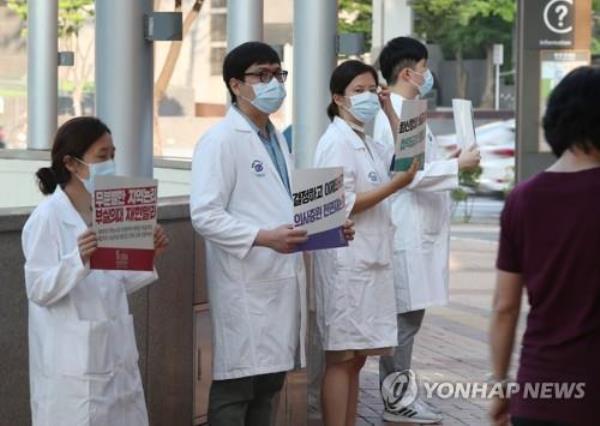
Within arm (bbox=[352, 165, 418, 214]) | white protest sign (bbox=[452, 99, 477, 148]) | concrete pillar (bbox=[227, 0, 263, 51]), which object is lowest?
arm (bbox=[352, 165, 418, 214])

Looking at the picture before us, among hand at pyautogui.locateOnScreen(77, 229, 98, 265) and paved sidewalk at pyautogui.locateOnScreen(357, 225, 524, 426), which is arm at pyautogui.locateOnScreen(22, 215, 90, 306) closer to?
hand at pyautogui.locateOnScreen(77, 229, 98, 265)

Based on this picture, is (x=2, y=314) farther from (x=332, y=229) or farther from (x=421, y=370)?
(x=421, y=370)

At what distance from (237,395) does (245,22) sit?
7.44m

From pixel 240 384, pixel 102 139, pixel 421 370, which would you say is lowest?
pixel 421 370

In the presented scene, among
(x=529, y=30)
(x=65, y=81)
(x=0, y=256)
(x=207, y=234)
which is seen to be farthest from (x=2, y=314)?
(x=65, y=81)

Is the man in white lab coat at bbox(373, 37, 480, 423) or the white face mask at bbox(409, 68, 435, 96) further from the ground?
the white face mask at bbox(409, 68, 435, 96)

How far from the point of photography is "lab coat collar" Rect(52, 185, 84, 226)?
5.49 m

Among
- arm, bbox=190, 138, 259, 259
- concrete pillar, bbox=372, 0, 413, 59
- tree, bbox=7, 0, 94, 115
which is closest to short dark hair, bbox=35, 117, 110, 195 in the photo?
arm, bbox=190, 138, 259, 259

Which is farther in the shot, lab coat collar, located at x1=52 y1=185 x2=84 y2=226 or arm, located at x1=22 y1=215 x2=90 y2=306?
lab coat collar, located at x1=52 y1=185 x2=84 y2=226

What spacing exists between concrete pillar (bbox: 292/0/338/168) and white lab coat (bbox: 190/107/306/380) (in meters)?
5.19

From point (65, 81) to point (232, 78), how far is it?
35.8 meters

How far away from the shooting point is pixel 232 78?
261 inches

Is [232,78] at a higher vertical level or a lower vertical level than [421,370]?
higher

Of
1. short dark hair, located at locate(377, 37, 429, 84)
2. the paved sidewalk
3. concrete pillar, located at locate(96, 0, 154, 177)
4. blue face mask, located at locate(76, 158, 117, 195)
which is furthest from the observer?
the paved sidewalk
